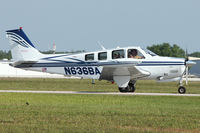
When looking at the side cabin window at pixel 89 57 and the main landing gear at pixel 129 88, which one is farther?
the main landing gear at pixel 129 88

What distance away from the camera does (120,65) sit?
26531 millimetres

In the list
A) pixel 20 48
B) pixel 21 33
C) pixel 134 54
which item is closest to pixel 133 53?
pixel 134 54

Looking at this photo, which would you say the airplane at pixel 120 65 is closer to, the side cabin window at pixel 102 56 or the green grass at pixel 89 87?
the side cabin window at pixel 102 56

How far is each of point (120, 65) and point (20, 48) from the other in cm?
715

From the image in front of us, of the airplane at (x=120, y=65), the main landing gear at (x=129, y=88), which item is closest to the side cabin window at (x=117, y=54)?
the airplane at (x=120, y=65)

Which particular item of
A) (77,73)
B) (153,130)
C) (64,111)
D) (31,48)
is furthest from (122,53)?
(153,130)

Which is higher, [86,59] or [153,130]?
[86,59]

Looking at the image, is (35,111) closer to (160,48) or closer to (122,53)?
(122,53)

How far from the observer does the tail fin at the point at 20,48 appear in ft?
98.1

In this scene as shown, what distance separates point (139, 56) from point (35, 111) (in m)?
11.4

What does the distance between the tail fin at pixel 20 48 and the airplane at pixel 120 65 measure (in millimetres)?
553

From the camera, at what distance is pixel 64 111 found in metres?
16.9

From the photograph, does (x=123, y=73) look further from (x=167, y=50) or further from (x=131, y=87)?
(x=167, y=50)

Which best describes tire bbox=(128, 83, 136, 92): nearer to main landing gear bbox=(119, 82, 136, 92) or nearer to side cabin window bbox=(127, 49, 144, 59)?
main landing gear bbox=(119, 82, 136, 92)
